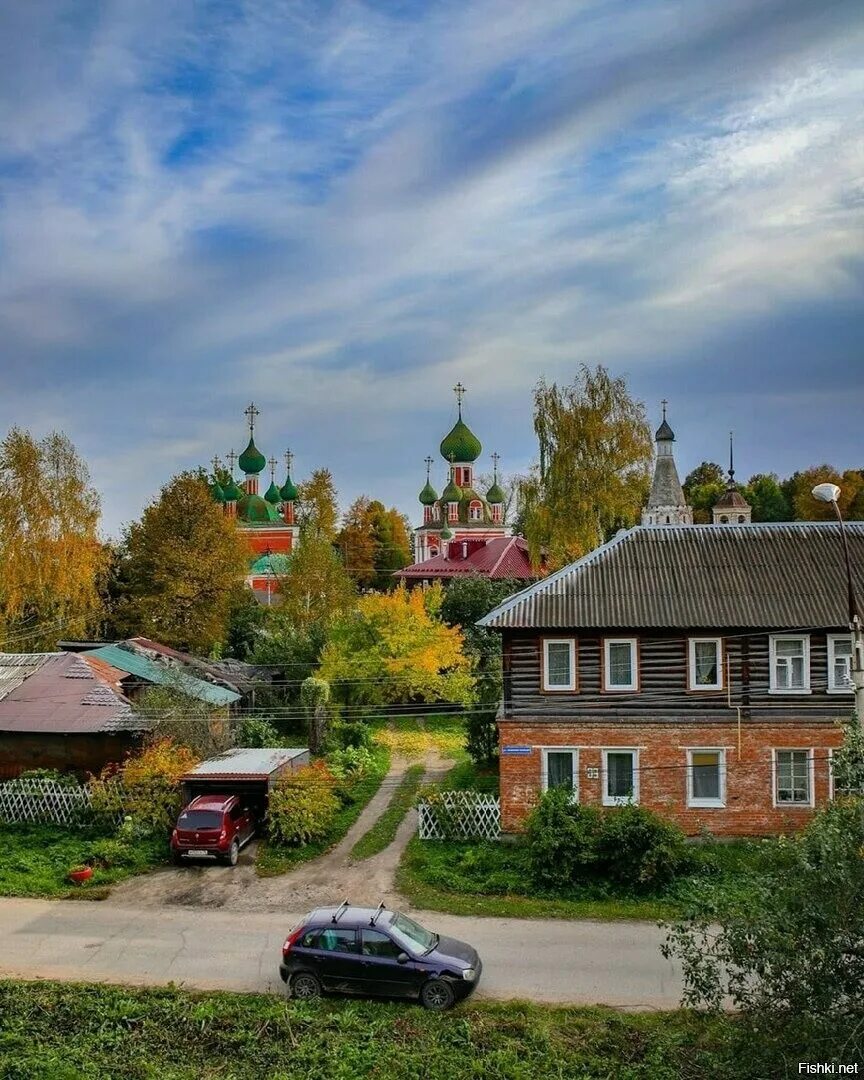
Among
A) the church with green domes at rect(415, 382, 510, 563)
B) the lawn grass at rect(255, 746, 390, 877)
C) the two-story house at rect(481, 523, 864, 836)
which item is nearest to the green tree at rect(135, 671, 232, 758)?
the lawn grass at rect(255, 746, 390, 877)

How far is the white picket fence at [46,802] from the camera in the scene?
80.6ft

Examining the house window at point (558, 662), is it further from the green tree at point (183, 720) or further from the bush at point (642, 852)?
the green tree at point (183, 720)

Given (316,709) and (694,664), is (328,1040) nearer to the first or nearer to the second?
(694,664)

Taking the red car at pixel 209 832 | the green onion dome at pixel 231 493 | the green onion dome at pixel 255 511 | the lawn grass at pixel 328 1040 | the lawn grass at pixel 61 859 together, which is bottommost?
the lawn grass at pixel 328 1040

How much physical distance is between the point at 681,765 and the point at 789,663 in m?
3.62

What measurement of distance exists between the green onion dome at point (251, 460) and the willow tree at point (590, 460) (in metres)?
47.5

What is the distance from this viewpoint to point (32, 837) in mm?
23906

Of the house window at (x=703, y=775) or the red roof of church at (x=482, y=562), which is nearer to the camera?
the house window at (x=703, y=775)

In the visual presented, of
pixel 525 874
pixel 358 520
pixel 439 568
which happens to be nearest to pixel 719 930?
pixel 525 874

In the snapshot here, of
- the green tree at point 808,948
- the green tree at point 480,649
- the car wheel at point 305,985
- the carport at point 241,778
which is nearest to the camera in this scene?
the green tree at point 808,948

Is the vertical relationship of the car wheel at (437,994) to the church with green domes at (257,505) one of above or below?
below

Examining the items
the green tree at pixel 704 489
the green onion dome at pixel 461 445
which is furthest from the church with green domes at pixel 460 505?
the green tree at pixel 704 489

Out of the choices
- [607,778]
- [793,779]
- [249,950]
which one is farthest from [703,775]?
[249,950]

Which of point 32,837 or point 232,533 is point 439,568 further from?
point 32,837
